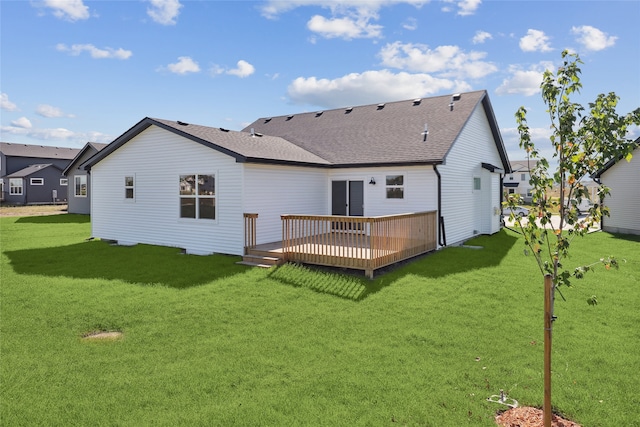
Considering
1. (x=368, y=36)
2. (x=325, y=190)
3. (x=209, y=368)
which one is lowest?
(x=209, y=368)

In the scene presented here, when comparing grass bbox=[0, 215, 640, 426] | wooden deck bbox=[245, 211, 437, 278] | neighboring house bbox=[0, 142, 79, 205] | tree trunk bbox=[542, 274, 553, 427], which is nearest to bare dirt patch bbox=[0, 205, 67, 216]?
neighboring house bbox=[0, 142, 79, 205]

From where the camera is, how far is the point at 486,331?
21.1 feet

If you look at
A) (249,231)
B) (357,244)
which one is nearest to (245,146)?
(249,231)

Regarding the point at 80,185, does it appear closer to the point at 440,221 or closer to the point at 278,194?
the point at 278,194

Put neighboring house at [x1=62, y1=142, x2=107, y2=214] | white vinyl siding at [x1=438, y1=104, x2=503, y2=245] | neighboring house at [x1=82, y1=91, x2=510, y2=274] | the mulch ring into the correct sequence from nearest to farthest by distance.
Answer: the mulch ring
neighboring house at [x1=82, y1=91, x2=510, y2=274]
white vinyl siding at [x1=438, y1=104, x2=503, y2=245]
neighboring house at [x1=62, y1=142, x2=107, y2=214]

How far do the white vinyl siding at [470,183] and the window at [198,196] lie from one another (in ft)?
24.4

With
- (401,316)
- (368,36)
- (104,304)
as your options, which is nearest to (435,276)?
(401,316)

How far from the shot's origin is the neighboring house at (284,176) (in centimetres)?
1263

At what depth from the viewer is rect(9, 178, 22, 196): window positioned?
42.4 meters

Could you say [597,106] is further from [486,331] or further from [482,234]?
[482,234]

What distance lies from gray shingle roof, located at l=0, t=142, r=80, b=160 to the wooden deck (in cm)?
4872

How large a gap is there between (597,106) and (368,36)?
40.8 feet

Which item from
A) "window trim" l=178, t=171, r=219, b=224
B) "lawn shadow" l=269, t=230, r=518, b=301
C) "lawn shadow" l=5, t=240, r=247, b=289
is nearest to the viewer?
"lawn shadow" l=269, t=230, r=518, b=301

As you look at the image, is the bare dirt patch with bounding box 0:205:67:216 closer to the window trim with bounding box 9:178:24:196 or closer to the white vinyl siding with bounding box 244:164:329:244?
the window trim with bounding box 9:178:24:196
